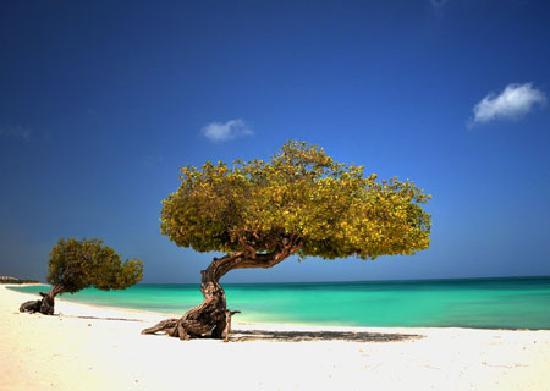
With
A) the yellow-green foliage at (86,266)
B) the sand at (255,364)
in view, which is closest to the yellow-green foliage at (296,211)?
the sand at (255,364)

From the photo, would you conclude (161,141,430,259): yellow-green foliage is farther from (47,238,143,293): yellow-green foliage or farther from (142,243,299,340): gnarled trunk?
(47,238,143,293): yellow-green foliage

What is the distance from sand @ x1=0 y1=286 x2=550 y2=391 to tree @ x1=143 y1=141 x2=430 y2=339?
9.90 feet

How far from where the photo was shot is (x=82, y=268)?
25984 millimetres

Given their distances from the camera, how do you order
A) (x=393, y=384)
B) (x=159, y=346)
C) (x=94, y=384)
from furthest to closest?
(x=159, y=346) < (x=393, y=384) < (x=94, y=384)

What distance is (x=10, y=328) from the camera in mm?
16797

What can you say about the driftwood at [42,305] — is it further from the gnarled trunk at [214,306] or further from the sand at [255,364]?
the gnarled trunk at [214,306]

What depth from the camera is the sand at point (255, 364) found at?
9617 millimetres

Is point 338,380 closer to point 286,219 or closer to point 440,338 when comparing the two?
point 286,219

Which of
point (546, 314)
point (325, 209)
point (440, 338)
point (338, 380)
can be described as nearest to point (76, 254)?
point (325, 209)

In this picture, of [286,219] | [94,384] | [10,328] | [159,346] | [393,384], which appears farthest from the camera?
[10,328]

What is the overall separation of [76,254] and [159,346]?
13.8 m

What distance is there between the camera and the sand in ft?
31.6

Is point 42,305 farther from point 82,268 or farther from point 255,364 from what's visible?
point 255,364

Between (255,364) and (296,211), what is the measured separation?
536 centimetres
